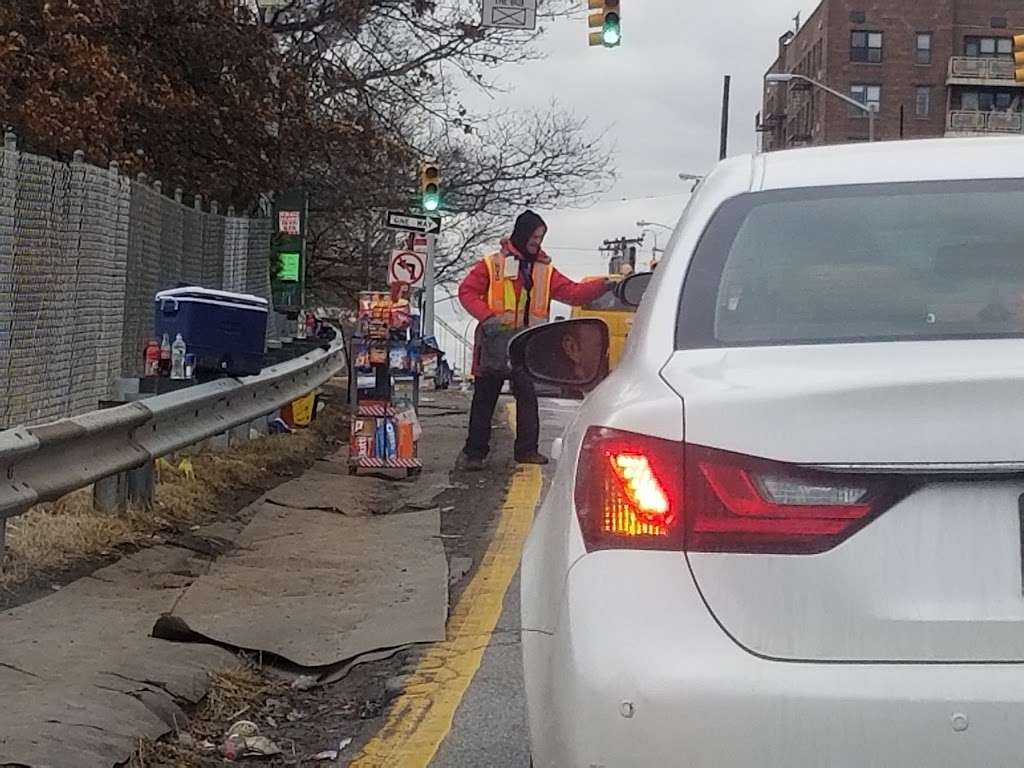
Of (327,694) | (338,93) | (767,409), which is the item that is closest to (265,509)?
(327,694)

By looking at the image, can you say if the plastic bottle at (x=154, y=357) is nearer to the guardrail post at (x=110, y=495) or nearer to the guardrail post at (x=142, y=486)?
the guardrail post at (x=142, y=486)

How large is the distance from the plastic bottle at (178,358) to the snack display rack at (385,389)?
8.05ft

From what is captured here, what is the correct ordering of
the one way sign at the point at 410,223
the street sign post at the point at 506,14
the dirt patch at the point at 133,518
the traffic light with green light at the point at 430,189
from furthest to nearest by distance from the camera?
the traffic light with green light at the point at 430,189 < the street sign post at the point at 506,14 < the one way sign at the point at 410,223 < the dirt patch at the point at 133,518

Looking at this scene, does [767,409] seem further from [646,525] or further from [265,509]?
[265,509]

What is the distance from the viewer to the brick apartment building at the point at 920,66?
6756cm

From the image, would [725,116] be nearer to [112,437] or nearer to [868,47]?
[868,47]

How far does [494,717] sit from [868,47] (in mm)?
66282

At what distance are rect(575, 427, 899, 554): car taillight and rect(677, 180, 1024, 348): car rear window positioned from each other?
1.27 ft

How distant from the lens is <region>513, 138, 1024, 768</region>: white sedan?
281cm

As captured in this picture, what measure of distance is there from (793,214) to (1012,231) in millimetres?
480

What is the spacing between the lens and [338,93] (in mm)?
22969

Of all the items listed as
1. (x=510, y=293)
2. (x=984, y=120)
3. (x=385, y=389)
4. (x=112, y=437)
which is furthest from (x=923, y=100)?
(x=112, y=437)

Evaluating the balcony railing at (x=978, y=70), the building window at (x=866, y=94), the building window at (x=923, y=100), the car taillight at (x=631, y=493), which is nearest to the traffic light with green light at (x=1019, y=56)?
the car taillight at (x=631, y=493)

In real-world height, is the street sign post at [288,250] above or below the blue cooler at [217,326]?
above
